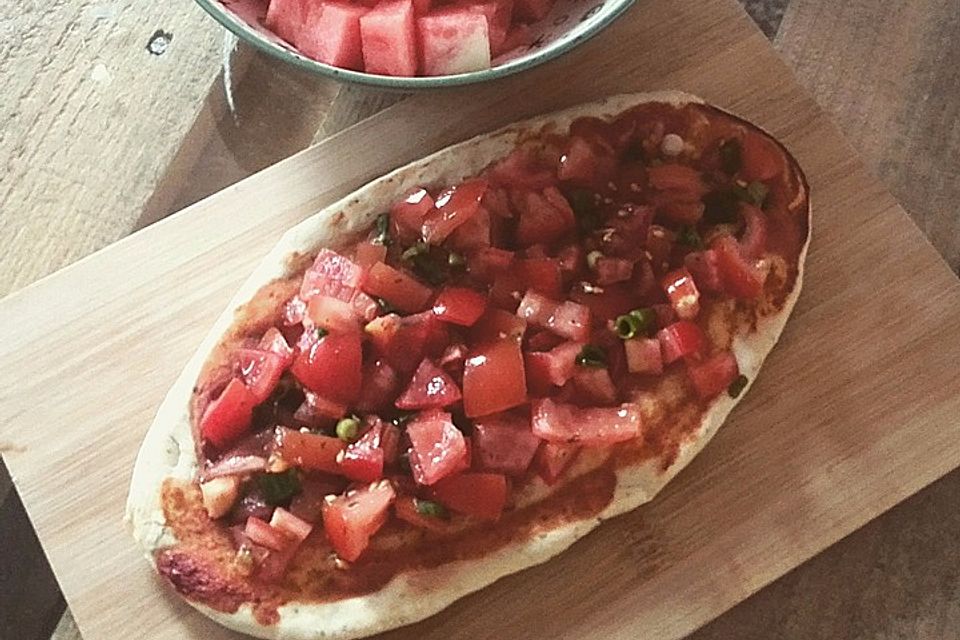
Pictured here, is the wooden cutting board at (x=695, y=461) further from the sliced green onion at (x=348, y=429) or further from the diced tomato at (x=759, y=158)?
the sliced green onion at (x=348, y=429)

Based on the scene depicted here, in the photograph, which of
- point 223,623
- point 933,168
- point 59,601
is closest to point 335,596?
point 223,623

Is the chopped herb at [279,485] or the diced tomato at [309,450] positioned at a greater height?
the diced tomato at [309,450]

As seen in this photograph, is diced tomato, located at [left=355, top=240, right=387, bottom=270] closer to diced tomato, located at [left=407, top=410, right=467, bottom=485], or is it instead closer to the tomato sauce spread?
the tomato sauce spread

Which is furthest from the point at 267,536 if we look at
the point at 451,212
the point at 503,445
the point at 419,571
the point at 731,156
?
the point at 731,156

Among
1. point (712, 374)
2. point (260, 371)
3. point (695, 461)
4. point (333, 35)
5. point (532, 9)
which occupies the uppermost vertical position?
point (333, 35)

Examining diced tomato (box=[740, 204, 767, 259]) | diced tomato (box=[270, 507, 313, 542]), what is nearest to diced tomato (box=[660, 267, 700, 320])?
diced tomato (box=[740, 204, 767, 259])

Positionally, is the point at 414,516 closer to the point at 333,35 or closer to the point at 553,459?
the point at 553,459

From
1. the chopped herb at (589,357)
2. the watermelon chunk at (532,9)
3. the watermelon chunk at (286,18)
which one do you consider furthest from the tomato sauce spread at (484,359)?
the watermelon chunk at (286,18)
